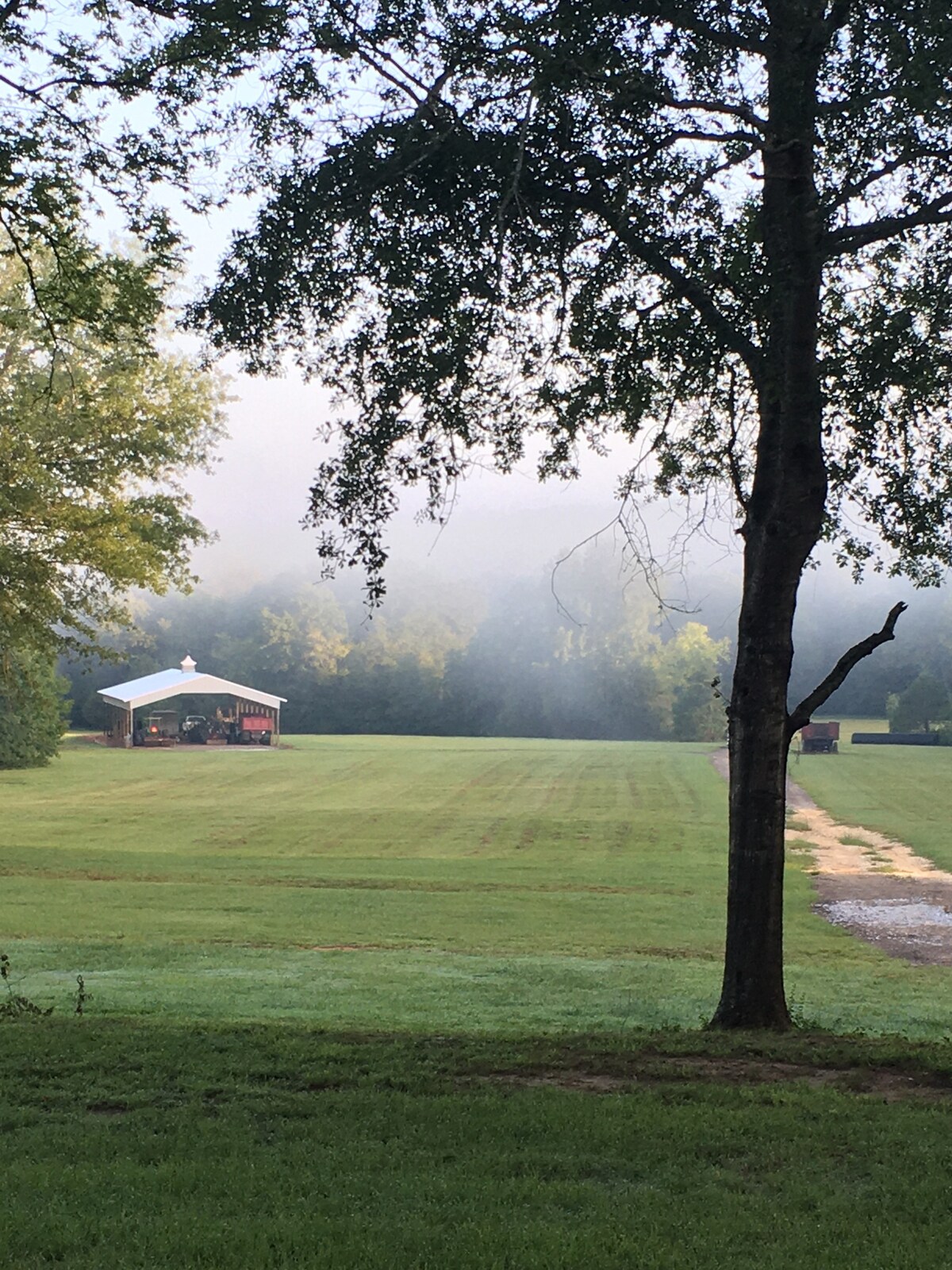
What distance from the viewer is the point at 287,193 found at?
9430 millimetres

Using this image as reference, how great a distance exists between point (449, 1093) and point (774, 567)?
487 cm

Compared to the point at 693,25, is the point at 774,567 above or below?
below

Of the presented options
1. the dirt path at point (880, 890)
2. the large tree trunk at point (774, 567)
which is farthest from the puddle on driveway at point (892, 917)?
the large tree trunk at point (774, 567)

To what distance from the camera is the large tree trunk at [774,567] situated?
895 centimetres

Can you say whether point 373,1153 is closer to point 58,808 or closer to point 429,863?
point 429,863

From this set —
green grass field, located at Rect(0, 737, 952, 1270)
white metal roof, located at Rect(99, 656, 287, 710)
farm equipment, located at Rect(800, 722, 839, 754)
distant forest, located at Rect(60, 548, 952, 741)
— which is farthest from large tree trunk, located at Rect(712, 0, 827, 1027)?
distant forest, located at Rect(60, 548, 952, 741)

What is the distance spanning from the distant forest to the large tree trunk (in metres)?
81.7

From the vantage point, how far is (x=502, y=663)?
10725 cm

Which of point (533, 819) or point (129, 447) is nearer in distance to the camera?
point (129, 447)

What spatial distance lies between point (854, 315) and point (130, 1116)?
28.0 ft

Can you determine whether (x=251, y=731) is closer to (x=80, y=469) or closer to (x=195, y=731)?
(x=195, y=731)

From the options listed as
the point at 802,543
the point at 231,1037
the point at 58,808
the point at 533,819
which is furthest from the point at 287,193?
the point at 58,808

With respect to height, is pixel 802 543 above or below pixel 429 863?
above

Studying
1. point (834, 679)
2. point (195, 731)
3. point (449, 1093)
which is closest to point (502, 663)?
point (195, 731)
